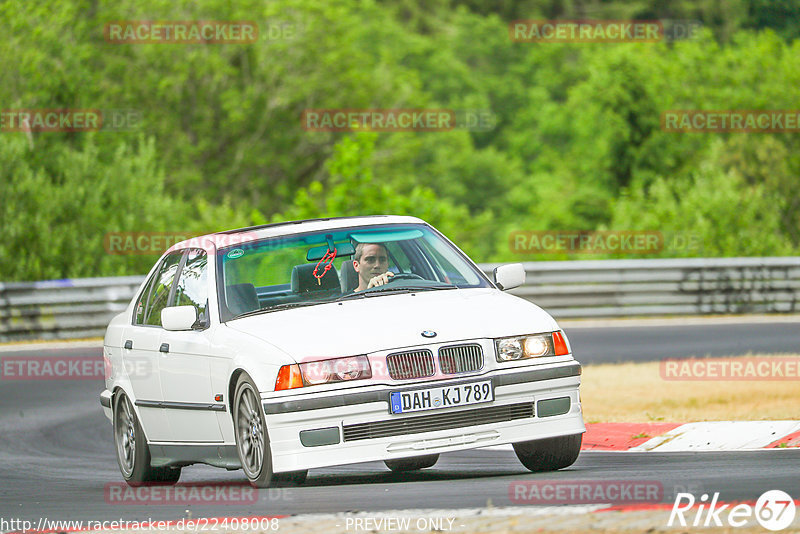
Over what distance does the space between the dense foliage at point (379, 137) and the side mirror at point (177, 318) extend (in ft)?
60.4

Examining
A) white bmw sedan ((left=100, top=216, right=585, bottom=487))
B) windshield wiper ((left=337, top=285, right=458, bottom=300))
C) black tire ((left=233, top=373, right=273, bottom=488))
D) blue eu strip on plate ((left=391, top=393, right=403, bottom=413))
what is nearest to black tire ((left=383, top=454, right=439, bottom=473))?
white bmw sedan ((left=100, top=216, right=585, bottom=487))

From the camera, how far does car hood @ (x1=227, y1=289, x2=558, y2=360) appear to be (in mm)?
7723

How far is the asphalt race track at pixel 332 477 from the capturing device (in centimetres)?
721

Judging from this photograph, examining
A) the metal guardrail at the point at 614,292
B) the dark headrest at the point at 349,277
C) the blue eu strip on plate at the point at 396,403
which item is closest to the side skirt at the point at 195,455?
the blue eu strip on plate at the point at 396,403

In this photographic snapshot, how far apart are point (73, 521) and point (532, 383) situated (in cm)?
253

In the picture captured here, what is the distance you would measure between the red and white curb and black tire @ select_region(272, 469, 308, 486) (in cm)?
194

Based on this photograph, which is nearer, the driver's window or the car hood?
the car hood

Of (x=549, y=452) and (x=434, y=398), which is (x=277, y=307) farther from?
(x=549, y=452)

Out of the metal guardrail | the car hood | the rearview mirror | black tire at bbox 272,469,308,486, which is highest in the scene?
the rearview mirror

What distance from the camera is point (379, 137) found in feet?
184

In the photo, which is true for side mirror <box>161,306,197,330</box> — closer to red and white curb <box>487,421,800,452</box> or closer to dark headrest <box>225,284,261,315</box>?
dark headrest <box>225,284,261,315</box>

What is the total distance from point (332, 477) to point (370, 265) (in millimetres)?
1380

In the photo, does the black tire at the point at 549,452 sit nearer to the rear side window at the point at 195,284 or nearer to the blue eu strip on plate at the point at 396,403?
the blue eu strip on plate at the point at 396,403

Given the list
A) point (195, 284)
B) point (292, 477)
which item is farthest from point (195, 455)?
point (195, 284)
